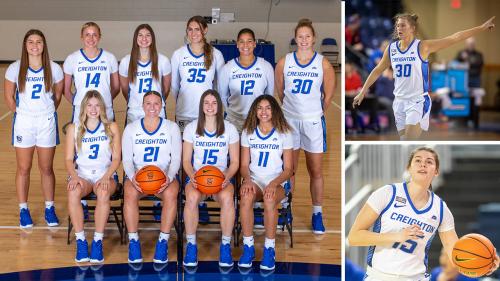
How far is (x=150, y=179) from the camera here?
17.8 feet

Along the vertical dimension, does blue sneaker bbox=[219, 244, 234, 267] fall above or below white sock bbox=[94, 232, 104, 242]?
below

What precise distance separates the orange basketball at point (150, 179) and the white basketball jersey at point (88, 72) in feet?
2.88

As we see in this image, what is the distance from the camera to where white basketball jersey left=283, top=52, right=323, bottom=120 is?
235 inches

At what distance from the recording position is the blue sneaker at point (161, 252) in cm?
559

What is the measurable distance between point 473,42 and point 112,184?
8.69 m

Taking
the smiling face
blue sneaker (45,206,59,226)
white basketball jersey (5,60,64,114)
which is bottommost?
blue sneaker (45,206,59,226)

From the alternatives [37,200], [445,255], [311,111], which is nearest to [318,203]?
[311,111]

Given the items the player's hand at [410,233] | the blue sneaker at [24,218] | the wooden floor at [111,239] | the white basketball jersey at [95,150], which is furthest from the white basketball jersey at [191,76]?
the player's hand at [410,233]

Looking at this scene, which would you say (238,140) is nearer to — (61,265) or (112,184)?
(112,184)

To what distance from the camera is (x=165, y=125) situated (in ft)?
18.6

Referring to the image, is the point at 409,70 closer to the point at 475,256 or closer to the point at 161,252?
the point at 161,252

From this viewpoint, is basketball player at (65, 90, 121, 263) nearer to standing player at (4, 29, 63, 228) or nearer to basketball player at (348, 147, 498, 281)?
standing player at (4, 29, 63, 228)

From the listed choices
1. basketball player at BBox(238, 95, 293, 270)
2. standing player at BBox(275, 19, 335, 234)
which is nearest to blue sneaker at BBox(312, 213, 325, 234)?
standing player at BBox(275, 19, 335, 234)

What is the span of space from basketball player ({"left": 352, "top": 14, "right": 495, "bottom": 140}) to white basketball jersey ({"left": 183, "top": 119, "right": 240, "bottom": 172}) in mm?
852
